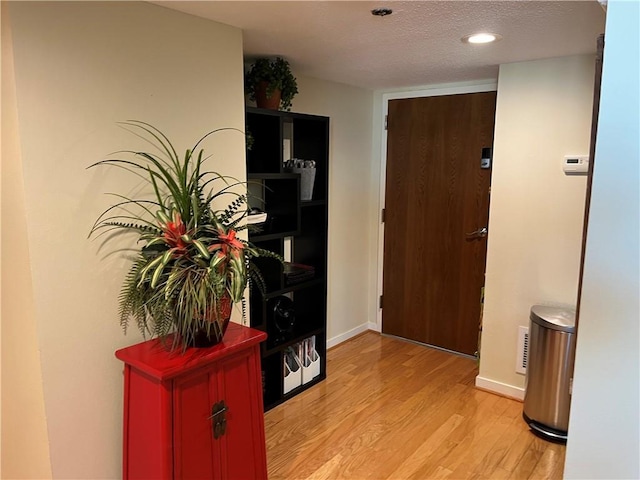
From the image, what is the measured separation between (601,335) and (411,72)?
7.95ft

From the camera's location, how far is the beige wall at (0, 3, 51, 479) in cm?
156

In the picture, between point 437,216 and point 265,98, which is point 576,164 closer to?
point 437,216

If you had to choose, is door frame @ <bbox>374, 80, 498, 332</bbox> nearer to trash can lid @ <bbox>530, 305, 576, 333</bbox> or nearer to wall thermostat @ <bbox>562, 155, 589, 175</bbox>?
wall thermostat @ <bbox>562, 155, 589, 175</bbox>

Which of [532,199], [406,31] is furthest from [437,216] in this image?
[406,31]

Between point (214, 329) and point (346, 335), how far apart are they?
2358mm

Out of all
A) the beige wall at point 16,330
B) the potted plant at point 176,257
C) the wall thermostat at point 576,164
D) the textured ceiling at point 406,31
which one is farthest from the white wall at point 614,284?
the wall thermostat at point 576,164

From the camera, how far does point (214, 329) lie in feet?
5.92

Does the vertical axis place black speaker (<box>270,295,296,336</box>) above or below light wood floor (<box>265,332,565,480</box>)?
above

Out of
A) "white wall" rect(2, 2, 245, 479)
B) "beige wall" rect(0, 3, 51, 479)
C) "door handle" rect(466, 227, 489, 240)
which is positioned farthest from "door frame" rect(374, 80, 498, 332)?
"beige wall" rect(0, 3, 51, 479)

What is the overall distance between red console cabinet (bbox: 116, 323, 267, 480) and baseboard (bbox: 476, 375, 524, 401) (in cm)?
183

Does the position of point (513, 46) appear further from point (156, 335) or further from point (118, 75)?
point (156, 335)

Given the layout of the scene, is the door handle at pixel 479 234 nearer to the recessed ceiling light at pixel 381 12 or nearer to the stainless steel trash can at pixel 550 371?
the stainless steel trash can at pixel 550 371

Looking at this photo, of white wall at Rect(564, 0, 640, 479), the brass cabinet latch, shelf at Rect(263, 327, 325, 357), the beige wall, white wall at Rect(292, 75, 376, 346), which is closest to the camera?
white wall at Rect(564, 0, 640, 479)

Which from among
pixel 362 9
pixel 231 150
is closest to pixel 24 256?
pixel 231 150
